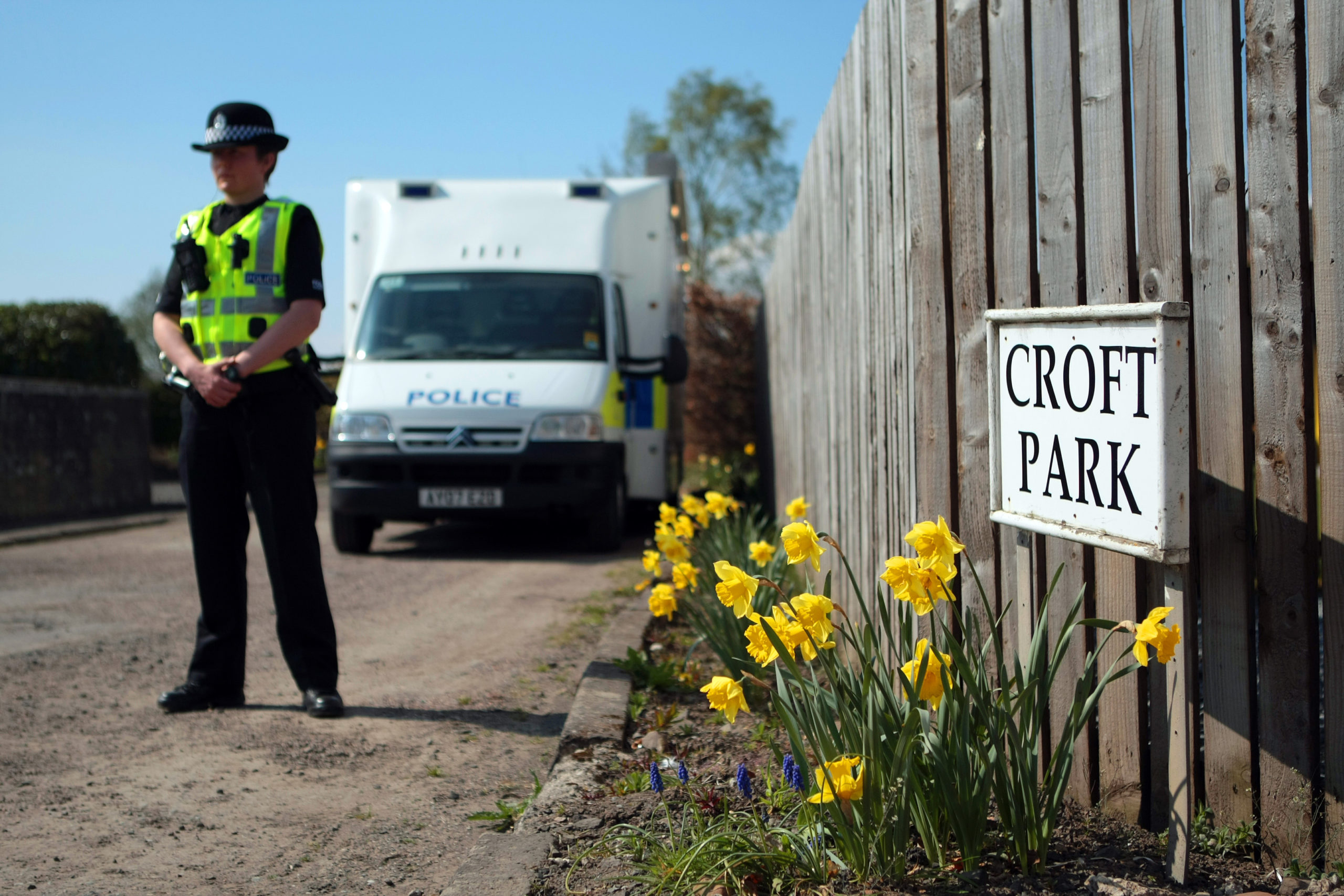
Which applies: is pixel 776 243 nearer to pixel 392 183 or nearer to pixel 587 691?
pixel 392 183

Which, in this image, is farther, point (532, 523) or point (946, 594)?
point (532, 523)

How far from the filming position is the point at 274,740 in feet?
11.8

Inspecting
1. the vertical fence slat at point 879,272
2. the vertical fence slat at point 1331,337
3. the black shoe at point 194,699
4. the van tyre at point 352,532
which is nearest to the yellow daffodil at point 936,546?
the vertical fence slat at point 1331,337

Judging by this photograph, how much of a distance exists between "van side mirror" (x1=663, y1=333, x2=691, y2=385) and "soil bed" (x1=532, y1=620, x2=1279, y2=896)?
17.2 ft

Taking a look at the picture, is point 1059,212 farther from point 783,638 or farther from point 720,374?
point 720,374

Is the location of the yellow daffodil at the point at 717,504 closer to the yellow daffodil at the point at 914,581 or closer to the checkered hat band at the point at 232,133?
the checkered hat band at the point at 232,133

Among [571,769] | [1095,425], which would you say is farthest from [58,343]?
[1095,425]

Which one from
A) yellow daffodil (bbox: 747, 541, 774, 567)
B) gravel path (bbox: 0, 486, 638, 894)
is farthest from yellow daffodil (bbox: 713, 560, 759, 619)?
yellow daffodil (bbox: 747, 541, 774, 567)

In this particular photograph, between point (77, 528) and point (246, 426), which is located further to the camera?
point (77, 528)

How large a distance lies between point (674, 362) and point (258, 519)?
16.2 feet

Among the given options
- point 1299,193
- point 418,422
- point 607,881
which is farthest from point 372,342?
point 1299,193

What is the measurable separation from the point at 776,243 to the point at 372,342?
3356 millimetres

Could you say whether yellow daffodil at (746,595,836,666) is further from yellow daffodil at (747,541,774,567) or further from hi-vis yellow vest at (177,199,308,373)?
hi-vis yellow vest at (177,199,308,373)

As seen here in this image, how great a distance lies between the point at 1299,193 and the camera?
6.46 ft
